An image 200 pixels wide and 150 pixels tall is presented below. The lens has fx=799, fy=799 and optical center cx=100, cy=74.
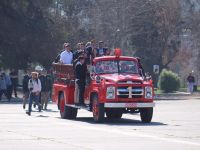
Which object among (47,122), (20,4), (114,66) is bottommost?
(47,122)

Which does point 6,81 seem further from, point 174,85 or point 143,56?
point 143,56

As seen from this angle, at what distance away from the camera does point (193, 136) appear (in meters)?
21.1

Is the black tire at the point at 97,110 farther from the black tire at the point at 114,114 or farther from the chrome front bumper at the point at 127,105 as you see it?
the black tire at the point at 114,114

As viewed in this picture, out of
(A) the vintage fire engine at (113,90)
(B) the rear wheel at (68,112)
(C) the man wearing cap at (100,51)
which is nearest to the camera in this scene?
(A) the vintage fire engine at (113,90)

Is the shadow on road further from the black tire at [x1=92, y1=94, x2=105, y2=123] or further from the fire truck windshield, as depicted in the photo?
the fire truck windshield

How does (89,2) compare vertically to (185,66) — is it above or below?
above

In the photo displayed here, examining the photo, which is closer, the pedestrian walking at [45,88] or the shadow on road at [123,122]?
the shadow on road at [123,122]

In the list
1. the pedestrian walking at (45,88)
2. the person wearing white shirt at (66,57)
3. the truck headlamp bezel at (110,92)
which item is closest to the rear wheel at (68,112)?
the person wearing white shirt at (66,57)

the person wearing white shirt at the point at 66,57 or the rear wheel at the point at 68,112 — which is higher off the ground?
the person wearing white shirt at the point at 66,57

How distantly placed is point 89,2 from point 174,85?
1664cm

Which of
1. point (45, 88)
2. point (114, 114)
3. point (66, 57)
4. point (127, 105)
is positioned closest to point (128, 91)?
point (127, 105)

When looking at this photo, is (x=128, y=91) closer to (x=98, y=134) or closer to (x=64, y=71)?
(x=64, y=71)

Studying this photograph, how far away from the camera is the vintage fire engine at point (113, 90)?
86.3 ft

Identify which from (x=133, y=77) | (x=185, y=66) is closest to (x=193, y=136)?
(x=133, y=77)
